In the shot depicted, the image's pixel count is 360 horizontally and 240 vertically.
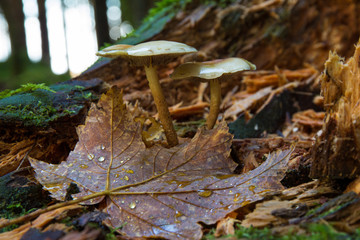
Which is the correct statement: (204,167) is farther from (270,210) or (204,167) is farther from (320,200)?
(320,200)

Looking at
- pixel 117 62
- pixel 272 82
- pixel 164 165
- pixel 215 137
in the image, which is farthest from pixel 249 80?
pixel 164 165

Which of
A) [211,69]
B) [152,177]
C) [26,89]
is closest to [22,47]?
[26,89]

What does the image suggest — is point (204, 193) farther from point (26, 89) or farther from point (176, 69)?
point (26, 89)

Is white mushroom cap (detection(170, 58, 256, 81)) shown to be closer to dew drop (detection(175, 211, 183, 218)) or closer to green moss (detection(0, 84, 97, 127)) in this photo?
green moss (detection(0, 84, 97, 127))

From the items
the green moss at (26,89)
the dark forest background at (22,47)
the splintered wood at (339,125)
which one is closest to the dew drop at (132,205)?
the splintered wood at (339,125)

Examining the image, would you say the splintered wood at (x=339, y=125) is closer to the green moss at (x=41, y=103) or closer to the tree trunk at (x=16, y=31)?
the green moss at (x=41, y=103)

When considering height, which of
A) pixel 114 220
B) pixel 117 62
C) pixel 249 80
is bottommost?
pixel 114 220

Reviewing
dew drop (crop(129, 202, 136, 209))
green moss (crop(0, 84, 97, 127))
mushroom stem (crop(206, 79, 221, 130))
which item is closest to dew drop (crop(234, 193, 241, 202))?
dew drop (crop(129, 202, 136, 209))
